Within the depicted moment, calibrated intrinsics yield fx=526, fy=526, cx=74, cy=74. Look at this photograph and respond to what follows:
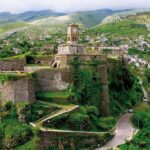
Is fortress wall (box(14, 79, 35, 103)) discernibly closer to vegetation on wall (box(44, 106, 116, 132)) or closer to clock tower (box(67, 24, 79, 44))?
vegetation on wall (box(44, 106, 116, 132))

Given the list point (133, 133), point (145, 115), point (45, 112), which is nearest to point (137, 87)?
point (145, 115)

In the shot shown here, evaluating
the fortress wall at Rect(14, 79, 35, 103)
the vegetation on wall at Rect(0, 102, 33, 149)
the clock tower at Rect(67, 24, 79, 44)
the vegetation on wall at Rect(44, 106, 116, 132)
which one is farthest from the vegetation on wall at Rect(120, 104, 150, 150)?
the clock tower at Rect(67, 24, 79, 44)

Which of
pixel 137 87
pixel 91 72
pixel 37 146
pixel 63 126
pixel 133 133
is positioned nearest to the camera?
pixel 37 146

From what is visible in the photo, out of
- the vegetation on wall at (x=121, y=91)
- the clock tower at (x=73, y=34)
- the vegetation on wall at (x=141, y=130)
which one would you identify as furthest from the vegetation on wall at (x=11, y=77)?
the clock tower at (x=73, y=34)

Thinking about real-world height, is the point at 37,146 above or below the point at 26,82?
below

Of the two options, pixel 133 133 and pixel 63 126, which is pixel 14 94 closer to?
pixel 63 126

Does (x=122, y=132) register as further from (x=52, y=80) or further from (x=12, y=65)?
(x=12, y=65)

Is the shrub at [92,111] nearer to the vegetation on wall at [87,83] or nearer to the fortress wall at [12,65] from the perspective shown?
the vegetation on wall at [87,83]
